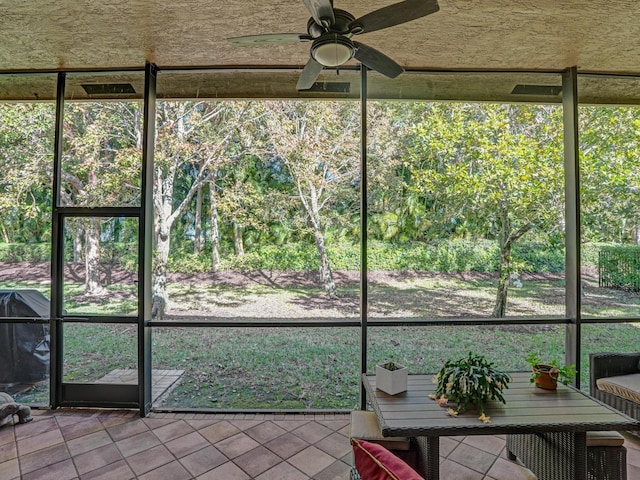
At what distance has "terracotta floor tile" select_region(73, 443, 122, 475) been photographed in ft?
7.84

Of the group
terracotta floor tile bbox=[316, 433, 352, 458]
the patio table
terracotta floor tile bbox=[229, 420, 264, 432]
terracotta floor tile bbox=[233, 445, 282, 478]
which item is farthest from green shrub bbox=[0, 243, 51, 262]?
the patio table

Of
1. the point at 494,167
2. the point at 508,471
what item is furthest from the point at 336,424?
the point at 494,167

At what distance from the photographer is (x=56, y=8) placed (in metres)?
2.48

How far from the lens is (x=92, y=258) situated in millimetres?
3361

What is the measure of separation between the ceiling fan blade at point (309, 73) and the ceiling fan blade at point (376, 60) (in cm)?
27

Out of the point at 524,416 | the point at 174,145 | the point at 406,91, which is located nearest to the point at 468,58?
the point at 406,91

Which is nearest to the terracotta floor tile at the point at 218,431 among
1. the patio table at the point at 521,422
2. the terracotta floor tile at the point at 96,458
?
the terracotta floor tile at the point at 96,458

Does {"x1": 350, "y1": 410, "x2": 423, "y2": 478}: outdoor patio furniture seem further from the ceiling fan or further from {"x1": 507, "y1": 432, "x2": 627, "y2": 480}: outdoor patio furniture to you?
the ceiling fan

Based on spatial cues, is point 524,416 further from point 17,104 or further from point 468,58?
point 17,104

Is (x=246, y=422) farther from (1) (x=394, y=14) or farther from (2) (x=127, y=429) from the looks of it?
(1) (x=394, y=14)

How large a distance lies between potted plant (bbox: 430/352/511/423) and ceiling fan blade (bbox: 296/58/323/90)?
2111 mm

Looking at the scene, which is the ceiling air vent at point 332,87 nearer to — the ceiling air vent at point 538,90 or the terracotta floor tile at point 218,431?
the ceiling air vent at point 538,90

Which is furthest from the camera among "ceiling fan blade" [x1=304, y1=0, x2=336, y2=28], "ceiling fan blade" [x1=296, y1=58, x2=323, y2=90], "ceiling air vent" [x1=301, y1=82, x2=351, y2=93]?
"ceiling air vent" [x1=301, y1=82, x2=351, y2=93]

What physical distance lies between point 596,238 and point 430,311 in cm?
191
